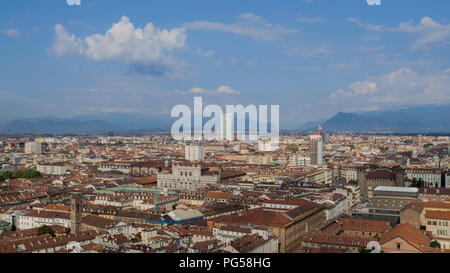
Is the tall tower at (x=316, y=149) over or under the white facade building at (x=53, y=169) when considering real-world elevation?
→ over

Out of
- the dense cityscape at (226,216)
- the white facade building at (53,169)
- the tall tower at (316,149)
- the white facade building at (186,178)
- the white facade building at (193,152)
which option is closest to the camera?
the dense cityscape at (226,216)

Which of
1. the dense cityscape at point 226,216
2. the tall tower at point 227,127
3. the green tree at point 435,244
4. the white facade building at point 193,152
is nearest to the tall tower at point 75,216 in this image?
the dense cityscape at point 226,216

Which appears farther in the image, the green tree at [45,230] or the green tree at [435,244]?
the green tree at [45,230]

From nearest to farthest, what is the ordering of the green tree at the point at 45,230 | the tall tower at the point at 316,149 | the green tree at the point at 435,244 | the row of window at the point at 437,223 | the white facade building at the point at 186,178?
the green tree at the point at 435,244 < the row of window at the point at 437,223 < the green tree at the point at 45,230 < the white facade building at the point at 186,178 < the tall tower at the point at 316,149

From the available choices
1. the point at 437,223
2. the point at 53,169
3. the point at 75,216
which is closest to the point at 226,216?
the point at 75,216

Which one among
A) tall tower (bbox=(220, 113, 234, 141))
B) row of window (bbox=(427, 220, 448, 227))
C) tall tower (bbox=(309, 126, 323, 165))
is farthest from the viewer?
tall tower (bbox=(220, 113, 234, 141))

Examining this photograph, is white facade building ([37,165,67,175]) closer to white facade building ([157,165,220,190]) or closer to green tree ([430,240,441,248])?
white facade building ([157,165,220,190])

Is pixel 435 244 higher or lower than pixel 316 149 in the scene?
lower

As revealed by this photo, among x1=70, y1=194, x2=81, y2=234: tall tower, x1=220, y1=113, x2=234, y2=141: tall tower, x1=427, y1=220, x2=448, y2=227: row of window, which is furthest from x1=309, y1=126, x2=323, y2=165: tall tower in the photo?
x1=70, y1=194, x2=81, y2=234: tall tower

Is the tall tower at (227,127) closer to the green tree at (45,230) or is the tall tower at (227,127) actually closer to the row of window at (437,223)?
the green tree at (45,230)

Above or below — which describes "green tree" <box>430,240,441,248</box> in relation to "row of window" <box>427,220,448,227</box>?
below

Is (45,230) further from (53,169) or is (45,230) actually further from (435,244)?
(53,169)
